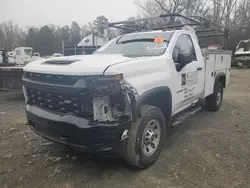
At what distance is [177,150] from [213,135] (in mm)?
1115

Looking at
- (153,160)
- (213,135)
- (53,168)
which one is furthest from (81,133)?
(213,135)

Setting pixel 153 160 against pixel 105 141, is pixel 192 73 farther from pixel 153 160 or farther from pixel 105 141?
pixel 105 141

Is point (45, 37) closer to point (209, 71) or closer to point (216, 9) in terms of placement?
point (216, 9)

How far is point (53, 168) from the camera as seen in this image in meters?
3.25

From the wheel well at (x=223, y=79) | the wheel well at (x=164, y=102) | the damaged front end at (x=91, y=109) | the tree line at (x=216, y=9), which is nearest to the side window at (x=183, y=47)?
the wheel well at (x=164, y=102)

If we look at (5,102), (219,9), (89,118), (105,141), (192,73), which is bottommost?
(5,102)

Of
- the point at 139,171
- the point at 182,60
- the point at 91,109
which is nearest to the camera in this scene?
the point at 91,109

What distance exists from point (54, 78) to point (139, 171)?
1.69 metres

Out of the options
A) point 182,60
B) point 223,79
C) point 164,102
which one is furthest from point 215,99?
point 164,102

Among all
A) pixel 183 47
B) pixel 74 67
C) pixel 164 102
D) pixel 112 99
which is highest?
pixel 183 47

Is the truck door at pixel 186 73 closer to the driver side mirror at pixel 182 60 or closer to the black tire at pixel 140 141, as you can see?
the driver side mirror at pixel 182 60

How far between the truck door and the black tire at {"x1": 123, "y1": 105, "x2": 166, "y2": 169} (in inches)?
33.1

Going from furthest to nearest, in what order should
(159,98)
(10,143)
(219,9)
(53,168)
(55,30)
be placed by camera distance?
(55,30)
(219,9)
(10,143)
(159,98)
(53,168)

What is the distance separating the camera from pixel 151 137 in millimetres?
3291
